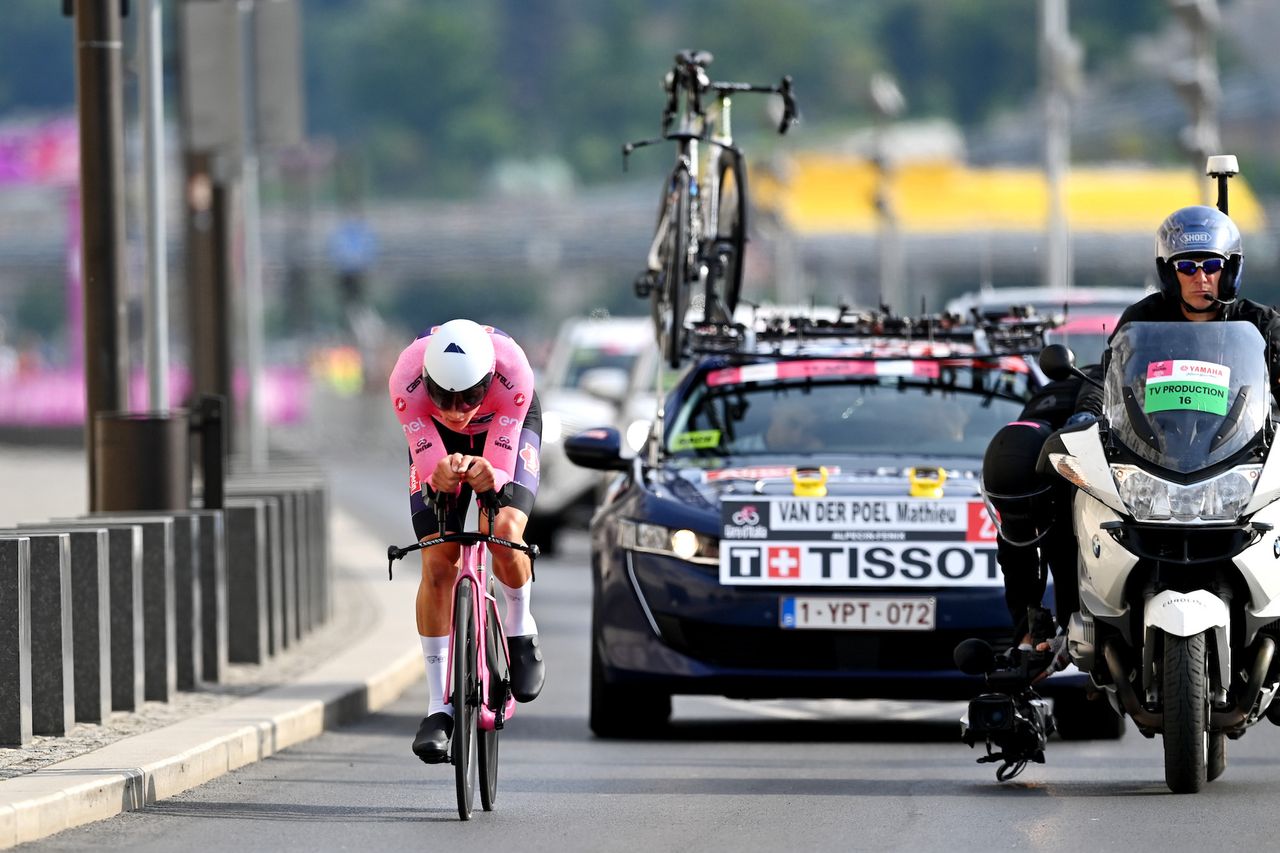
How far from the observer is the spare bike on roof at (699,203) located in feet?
49.4

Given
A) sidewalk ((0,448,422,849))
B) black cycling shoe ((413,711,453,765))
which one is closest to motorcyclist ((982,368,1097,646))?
black cycling shoe ((413,711,453,765))

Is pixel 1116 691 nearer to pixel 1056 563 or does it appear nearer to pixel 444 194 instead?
pixel 1056 563

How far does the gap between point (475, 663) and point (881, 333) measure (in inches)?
170

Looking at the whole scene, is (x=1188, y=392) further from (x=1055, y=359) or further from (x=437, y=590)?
(x=437, y=590)

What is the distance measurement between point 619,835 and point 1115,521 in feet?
6.15

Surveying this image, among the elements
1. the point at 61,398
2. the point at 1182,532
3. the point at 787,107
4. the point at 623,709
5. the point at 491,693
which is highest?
the point at 787,107

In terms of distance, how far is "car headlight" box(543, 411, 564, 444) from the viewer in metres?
23.8

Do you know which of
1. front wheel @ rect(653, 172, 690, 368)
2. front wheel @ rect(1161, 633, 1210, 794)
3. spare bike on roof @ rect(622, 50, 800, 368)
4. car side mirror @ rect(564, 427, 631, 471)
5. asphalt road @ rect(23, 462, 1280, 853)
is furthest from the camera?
spare bike on roof @ rect(622, 50, 800, 368)

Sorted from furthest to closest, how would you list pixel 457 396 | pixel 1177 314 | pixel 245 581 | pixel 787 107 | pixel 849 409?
1. pixel 787 107
2. pixel 245 581
3. pixel 849 409
4. pixel 1177 314
5. pixel 457 396

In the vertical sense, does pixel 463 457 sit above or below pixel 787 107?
below

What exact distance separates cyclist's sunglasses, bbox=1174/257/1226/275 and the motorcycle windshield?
0.25 m

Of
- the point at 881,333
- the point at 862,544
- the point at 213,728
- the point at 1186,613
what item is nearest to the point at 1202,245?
the point at 1186,613

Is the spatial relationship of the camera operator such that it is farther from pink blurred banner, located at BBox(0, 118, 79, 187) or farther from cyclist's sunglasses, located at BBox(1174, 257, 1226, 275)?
pink blurred banner, located at BBox(0, 118, 79, 187)

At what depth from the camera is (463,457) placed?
Result: 9906 millimetres
